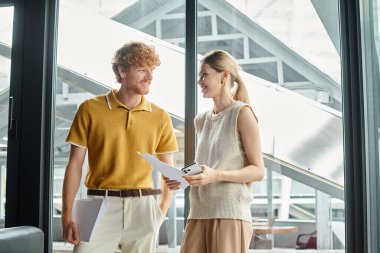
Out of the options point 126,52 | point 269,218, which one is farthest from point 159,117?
point 269,218

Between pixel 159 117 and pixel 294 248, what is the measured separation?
100cm

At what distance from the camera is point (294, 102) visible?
2891 millimetres

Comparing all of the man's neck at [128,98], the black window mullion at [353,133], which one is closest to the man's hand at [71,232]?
the man's neck at [128,98]

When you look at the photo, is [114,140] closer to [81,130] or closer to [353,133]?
[81,130]

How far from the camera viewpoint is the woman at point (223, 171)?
2189mm

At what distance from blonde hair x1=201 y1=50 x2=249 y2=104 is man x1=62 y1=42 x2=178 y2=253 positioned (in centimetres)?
33

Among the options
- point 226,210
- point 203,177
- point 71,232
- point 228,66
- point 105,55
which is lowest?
point 71,232

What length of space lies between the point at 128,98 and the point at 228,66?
0.51 metres

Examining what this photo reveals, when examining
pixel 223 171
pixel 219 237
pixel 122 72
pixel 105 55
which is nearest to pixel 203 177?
pixel 223 171

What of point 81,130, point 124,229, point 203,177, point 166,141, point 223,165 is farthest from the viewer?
point 166,141

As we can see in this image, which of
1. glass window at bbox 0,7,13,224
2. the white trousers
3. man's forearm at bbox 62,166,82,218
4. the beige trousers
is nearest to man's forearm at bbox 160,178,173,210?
the white trousers

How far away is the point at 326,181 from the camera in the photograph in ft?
9.21

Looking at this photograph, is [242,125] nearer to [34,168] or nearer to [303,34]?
[303,34]

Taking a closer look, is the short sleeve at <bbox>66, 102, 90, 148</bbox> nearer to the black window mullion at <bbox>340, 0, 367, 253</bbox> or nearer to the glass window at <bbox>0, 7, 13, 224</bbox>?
the glass window at <bbox>0, 7, 13, 224</bbox>
